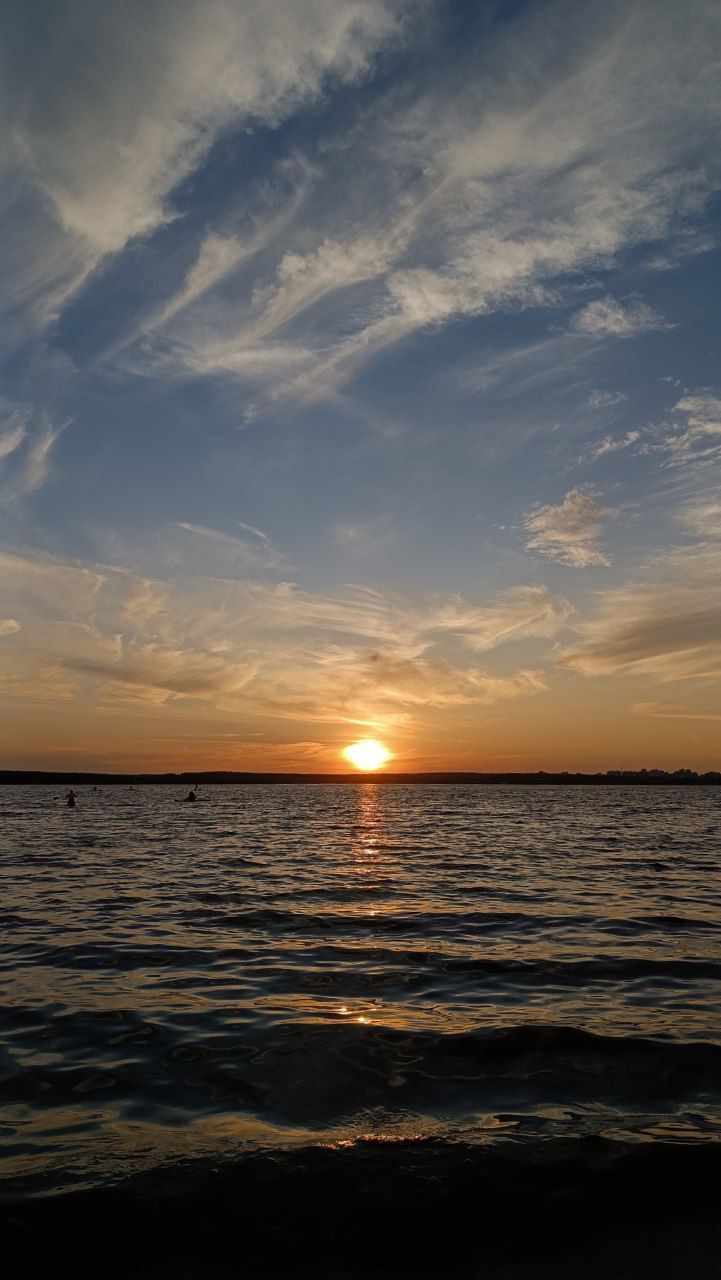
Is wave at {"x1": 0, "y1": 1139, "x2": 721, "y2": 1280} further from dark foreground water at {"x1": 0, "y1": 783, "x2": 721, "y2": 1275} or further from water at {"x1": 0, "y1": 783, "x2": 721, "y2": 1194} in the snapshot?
water at {"x1": 0, "y1": 783, "x2": 721, "y2": 1194}

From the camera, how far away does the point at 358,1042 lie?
373 inches

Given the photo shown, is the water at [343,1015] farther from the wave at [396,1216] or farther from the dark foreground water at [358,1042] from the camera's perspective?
the wave at [396,1216]

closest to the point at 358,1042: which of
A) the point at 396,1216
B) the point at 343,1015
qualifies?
the point at 343,1015

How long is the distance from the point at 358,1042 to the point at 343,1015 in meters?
1.23

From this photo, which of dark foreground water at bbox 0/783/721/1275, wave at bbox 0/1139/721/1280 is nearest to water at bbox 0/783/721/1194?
dark foreground water at bbox 0/783/721/1275

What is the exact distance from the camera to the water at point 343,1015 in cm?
716

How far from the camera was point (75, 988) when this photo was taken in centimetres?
1203

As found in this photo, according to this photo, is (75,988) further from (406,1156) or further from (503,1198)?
(503,1198)

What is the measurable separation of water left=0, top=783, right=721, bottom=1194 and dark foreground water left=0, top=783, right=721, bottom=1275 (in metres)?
0.05

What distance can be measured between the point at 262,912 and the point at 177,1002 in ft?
25.7

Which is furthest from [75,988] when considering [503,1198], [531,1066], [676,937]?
[676,937]

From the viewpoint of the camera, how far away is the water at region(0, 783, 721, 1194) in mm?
7156

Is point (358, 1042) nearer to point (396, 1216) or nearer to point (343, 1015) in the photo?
point (343, 1015)

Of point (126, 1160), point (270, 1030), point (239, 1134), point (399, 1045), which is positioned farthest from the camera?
point (270, 1030)
